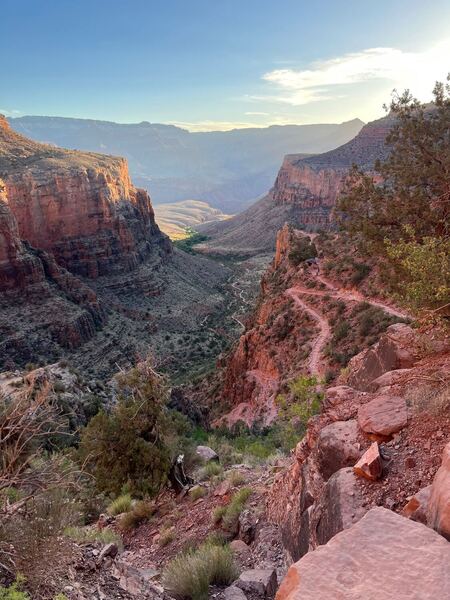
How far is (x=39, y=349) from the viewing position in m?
40.3

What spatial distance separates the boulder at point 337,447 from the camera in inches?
259

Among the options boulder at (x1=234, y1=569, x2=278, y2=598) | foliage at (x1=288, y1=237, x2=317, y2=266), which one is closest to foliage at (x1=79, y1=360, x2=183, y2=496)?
boulder at (x1=234, y1=569, x2=278, y2=598)

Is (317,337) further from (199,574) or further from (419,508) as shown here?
(419,508)

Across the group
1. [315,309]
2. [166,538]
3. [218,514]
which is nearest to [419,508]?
[218,514]

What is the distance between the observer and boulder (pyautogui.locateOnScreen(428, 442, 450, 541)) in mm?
3814

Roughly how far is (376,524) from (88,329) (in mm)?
45075

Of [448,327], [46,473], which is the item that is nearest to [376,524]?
[46,473]

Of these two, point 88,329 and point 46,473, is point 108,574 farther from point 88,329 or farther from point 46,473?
point 88,329

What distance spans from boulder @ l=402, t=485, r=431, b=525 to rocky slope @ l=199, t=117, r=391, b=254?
96725 millimetres

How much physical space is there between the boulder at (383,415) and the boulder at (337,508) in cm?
85

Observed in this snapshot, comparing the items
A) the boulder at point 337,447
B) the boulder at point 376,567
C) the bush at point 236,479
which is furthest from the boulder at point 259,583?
the bush at point 236,479

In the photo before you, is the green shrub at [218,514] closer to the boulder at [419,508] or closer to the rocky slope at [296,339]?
the boulder at [419,508]

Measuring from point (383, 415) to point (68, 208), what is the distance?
59717mm

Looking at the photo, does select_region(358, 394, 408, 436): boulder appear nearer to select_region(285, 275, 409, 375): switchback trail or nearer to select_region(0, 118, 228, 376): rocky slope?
select_region(285, 275, 409, 375): switchback trail
